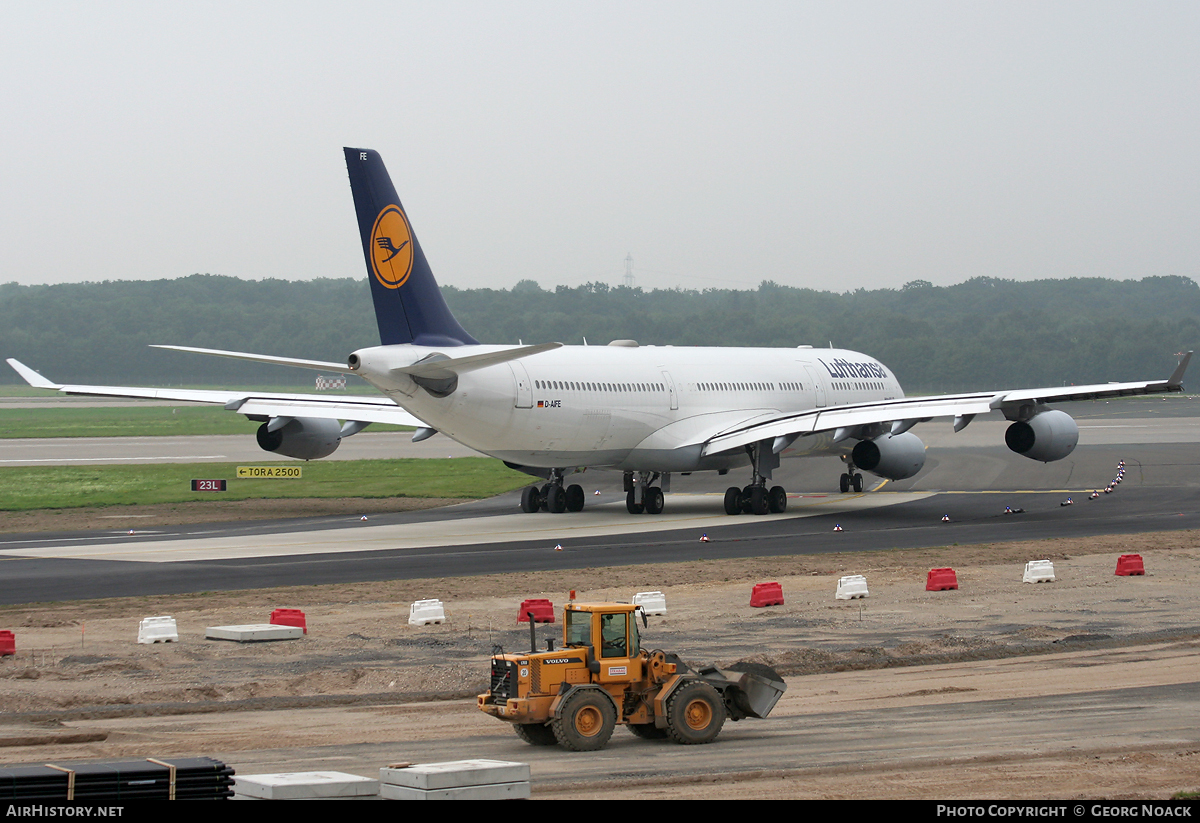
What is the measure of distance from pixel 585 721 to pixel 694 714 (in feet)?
3.80

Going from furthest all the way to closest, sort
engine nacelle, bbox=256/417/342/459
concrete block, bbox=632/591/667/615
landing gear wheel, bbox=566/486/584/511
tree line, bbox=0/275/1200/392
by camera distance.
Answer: tree line, bbox=0/275/1200/392
engine nacelle, bbox=256/417/342/459
landing gear wheel, bbox=566/486/584/511
concrete block, bbox=632/591/667/615

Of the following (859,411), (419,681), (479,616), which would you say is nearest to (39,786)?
(419,681)

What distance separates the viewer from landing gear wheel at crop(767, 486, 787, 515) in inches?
1551

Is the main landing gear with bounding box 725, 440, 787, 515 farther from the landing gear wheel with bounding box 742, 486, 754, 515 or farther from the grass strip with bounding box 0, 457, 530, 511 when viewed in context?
the grass strip with bounding box 0, 457, 530, 511

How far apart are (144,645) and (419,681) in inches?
181

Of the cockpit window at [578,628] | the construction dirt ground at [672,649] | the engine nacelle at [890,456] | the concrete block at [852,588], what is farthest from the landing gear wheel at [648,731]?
the engine nacelle at [890,456]

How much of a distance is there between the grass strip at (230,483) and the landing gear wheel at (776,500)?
35.1ft

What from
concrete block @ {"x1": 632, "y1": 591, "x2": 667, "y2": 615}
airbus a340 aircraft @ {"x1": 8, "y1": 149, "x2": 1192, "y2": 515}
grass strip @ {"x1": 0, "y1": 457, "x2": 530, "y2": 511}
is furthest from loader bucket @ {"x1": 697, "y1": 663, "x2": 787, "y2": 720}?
grass strip @ {"x1": 0, "y1": 457, "x2": 530, "y2": 511}

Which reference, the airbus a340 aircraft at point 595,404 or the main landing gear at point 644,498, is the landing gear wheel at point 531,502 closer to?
the airbus a340 aircraft at point 595,404

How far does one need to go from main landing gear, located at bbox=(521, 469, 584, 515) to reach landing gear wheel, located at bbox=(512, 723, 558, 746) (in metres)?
25.3

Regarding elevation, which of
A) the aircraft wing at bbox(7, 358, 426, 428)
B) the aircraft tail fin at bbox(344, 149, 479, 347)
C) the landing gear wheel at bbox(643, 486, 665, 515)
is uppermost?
the aircraft tail fin at bbox(344, 149, 479, 347)

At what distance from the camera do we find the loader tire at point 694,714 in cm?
1408

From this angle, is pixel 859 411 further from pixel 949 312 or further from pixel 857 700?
pixel 949 312

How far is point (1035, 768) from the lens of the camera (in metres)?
12.3
